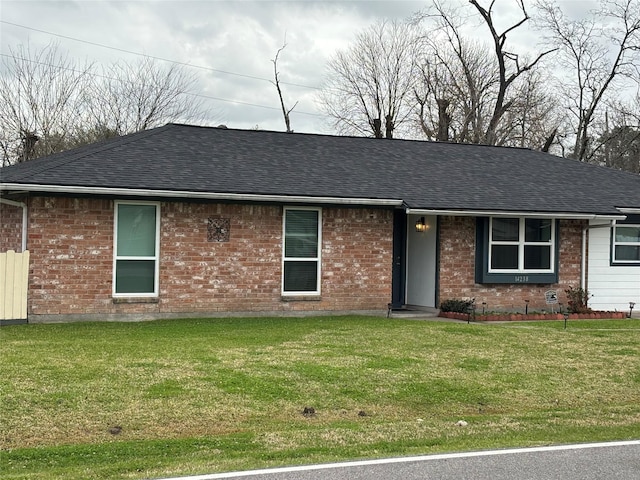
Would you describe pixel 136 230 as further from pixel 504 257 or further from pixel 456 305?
pixel 504 257

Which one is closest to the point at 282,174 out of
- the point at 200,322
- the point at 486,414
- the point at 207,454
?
the point at 200,322

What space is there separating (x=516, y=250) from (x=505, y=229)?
0.59 meters

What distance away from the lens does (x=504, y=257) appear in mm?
18359

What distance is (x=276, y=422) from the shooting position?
788 centimetres

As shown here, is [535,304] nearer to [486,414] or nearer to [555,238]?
[555,238]

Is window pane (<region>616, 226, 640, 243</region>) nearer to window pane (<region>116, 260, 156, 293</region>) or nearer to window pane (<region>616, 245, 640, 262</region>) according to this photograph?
window pane (<region>616, 245, 640, 262</region>)

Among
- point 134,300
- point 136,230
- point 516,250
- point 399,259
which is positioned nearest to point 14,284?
point 134,300

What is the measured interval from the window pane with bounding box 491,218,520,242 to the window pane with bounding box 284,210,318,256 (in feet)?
14.9

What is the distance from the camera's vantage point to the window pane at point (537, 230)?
18547 millimetres

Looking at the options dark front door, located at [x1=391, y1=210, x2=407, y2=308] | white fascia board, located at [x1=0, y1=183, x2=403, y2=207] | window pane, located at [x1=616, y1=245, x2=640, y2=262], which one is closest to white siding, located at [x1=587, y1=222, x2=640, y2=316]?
window pane, located at [x1=616, y1=245, x2=640, y2=262]

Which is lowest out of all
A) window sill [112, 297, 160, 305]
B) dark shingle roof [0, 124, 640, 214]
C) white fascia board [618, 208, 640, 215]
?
window sill [112, 297, 160, 305]

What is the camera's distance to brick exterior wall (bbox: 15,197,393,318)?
14.7 metres

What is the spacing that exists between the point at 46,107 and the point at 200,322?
2356 centimetres

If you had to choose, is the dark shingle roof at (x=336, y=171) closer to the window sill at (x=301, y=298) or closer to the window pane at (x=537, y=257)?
the window pane at (x=537, y=257)
